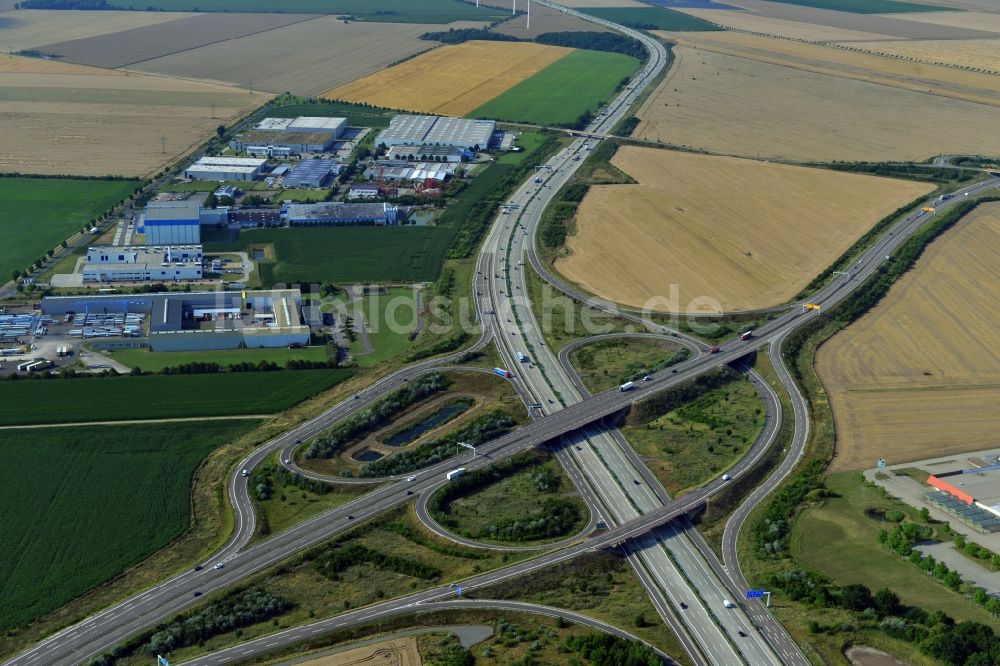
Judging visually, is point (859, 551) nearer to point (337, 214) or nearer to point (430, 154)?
point (337, 214)

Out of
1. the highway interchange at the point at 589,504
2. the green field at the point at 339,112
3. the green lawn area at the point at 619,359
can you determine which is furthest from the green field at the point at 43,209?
the green lawn area at the point at 619,359

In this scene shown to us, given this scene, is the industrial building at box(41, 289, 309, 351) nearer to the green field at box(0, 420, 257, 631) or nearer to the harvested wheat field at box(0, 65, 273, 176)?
the green field at box(0, 420, 257, 631)

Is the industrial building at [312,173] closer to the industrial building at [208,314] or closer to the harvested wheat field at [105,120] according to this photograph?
the harvested wheat field at [105,120]

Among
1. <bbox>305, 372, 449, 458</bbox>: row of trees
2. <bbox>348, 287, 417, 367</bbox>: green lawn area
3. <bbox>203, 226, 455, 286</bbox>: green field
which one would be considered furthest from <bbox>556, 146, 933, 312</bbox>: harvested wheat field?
<bbox>305, 372, 449, 458</bbox>: row of trees

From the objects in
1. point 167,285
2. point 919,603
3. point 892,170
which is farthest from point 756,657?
point 892,170

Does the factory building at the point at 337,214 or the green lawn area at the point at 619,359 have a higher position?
the factory building at the point at 337,214

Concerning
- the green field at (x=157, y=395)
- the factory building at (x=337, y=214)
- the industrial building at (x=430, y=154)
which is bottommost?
the green field at (x=157, y=395)
